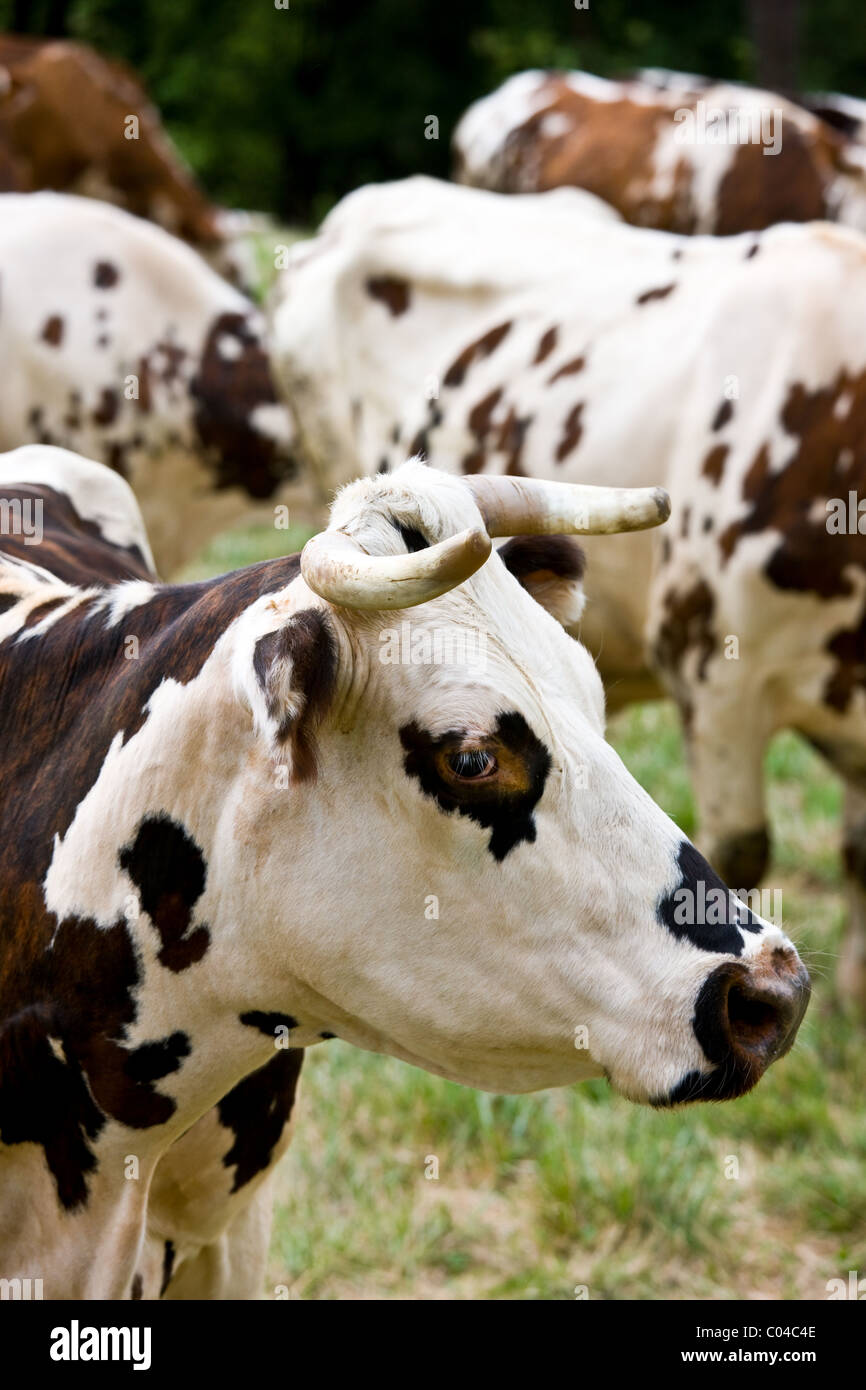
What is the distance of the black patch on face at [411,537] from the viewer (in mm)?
1982

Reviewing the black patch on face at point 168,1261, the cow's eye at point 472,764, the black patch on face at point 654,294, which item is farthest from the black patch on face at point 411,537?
the black patch on face at point 654,294

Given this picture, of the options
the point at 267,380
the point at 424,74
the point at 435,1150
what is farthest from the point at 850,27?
the point at 435,1150

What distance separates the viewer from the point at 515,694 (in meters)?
1.94

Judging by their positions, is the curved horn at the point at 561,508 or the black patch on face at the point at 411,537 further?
the curved horn at the point at 561,508

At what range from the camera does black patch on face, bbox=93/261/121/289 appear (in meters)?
6.16

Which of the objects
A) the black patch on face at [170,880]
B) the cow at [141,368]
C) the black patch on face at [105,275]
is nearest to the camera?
the black patch on face at [170,880]

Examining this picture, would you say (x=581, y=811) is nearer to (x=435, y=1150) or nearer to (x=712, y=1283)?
(x=712, y=1283)

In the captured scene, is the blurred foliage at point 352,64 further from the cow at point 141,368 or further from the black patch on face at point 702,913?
the black patch on face at point 702,913

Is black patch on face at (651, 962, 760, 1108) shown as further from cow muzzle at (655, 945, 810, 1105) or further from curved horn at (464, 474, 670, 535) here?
curved horn at (464, 474, 670, 535)

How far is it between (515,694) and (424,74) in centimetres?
2738

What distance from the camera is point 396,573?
175 centimetres

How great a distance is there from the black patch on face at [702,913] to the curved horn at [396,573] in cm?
48

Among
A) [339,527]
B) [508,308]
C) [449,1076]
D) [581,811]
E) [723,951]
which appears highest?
[508,308]

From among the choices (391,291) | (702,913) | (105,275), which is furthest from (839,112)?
(702,913)
